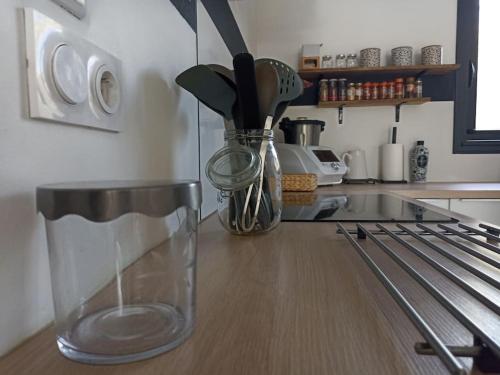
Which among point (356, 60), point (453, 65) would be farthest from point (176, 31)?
point (453, 65)

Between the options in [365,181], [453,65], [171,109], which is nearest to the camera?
[171,109]

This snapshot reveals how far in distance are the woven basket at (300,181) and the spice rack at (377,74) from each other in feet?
2.29

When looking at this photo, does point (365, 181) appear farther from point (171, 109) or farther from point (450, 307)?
point (450, 307)

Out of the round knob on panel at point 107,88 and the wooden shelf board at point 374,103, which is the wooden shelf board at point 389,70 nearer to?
the wooden shelf board at point 374,103

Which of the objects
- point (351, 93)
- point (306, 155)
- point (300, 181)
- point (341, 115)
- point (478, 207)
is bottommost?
point (478, 207)

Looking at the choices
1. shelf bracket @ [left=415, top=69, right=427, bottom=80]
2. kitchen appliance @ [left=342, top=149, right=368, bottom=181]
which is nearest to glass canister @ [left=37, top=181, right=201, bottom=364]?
kitchen appliance @ [left=342, top=149, right=368, bottom=181]

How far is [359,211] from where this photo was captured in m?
0.98

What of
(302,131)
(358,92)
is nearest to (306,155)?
(302,131)

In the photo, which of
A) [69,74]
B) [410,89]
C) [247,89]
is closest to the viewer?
[69,74]

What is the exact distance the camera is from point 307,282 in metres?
0.43

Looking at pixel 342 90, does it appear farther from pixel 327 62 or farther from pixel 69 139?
pixel 69 139

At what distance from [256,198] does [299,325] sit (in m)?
0.38

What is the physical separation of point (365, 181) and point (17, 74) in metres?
1.95

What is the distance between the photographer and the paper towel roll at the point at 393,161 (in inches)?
80.5
